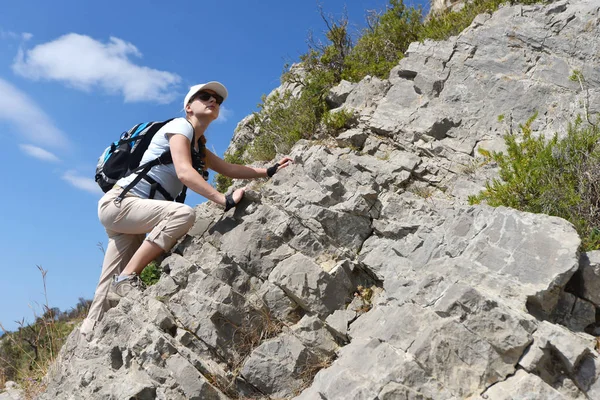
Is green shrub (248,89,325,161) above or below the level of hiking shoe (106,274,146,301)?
above

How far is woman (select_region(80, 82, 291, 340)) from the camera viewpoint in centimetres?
571

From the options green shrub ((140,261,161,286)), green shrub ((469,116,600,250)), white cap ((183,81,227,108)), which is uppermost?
white cap ((183,81,227,108))

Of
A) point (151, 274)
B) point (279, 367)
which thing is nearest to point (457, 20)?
point (151, 274)

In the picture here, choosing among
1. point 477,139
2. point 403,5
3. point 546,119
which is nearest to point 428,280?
point 477,139

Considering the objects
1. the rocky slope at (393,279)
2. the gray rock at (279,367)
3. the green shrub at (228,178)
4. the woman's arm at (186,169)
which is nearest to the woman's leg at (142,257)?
the rocky slope at (393,279)

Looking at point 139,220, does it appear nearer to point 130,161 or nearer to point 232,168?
point 130,161

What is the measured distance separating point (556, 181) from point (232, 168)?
4.37 m

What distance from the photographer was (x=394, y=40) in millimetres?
10477

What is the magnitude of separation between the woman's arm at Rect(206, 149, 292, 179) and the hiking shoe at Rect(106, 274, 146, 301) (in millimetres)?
1916

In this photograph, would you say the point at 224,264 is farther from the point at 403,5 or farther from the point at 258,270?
the point at 403,5

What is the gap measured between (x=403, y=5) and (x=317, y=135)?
14.6ft

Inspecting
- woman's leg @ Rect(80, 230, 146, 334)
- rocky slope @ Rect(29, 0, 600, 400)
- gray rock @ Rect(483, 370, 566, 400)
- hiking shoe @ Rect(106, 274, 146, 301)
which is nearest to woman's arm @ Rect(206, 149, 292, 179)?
rocky slope @ Rect(29, 0, 600, 400)

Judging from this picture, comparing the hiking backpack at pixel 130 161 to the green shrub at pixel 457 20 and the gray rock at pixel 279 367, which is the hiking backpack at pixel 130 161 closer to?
the gray rock at pixel 279 367

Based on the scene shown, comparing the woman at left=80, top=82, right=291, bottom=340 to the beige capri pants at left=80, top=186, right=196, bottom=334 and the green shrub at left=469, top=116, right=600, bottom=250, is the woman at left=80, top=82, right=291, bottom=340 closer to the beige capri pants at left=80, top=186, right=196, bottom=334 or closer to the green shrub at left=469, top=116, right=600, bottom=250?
the beige capri pants at left=80, top=186, right=196, bottom=334
